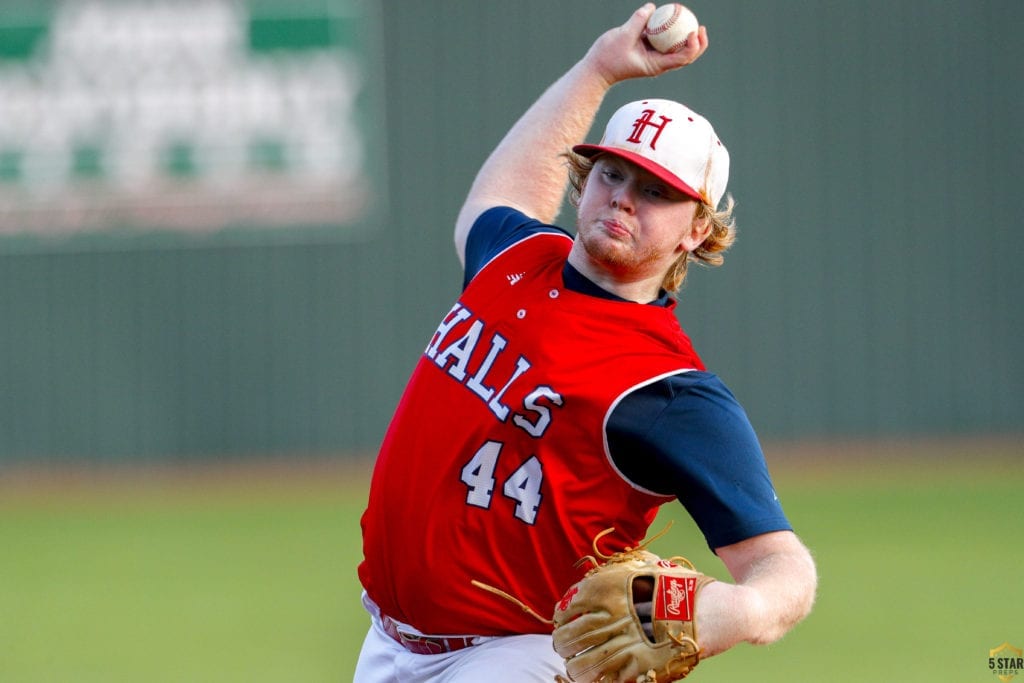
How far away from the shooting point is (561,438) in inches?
124

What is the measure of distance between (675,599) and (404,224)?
9.86 m

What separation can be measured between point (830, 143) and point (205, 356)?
5704 millimetres

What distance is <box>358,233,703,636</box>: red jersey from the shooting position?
125 inches

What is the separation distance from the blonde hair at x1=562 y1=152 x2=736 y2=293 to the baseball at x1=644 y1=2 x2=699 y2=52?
1.45 ft

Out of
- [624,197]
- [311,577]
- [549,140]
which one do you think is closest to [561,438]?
[624,197]

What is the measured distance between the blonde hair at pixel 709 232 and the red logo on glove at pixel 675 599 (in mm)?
890

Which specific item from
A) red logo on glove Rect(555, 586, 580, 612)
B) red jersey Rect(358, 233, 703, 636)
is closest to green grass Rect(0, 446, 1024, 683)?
red jersey Rect(358, 233, 703, 636)

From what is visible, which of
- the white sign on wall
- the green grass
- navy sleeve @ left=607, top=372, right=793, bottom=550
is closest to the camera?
navy sleeve @ left=607, top=372, right=793, bottom=550

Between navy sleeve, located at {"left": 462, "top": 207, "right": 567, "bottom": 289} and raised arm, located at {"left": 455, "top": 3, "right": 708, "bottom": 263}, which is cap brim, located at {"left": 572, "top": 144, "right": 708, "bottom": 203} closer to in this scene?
navy sleeve, located at {"left": 462, "top": 207, "right": 567, "bottom": 289}

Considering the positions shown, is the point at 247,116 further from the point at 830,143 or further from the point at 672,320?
the point at 672,320

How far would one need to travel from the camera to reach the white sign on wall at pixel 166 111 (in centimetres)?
1213

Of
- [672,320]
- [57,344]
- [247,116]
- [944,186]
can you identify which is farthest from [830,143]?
[672,320]

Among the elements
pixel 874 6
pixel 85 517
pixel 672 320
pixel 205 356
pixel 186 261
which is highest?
pixel 874 6

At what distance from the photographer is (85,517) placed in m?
11.0
